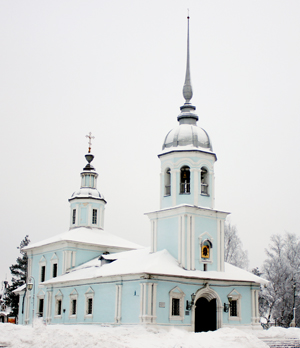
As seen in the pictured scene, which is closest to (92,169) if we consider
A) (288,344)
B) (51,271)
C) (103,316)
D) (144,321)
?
(51,271)

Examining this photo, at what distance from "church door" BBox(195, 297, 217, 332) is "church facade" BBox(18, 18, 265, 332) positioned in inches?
1.9

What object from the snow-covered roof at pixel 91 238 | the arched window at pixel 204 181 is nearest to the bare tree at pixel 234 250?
the snow-covered roof at pixel 91 238

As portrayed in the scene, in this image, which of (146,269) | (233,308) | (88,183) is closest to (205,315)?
(233,308)

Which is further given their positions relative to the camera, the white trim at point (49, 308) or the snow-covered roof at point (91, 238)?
the snow-covered roof at point (91, 238)

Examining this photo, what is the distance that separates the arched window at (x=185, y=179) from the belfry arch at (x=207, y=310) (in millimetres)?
Answer: 5064

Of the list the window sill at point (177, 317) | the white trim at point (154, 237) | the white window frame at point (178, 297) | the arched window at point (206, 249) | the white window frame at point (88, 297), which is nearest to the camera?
the window sill at point (177, 317)

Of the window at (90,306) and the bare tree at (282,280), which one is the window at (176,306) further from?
the bare tree at (282,280)

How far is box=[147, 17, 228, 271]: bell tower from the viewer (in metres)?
26.1

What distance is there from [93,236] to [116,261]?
632 centimetres

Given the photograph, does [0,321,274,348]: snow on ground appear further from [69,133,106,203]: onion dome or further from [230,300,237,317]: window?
[69,133,106,203]: onion dome

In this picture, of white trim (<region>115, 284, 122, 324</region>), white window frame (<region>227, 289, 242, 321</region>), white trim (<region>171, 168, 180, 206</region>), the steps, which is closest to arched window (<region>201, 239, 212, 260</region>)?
white window frame (<region>227, 289, 242, 321</region>)

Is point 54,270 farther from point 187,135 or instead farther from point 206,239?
point 187,135

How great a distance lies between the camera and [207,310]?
25859mm

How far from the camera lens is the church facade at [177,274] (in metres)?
24.5
